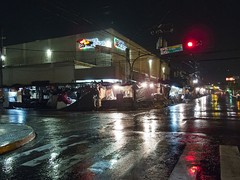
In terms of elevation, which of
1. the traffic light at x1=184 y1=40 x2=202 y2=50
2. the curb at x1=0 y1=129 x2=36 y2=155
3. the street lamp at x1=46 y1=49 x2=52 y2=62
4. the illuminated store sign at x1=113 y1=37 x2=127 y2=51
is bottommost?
the curb at x1=0 y1=129 x2=36 y2=155

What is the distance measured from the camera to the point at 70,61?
41531 mm

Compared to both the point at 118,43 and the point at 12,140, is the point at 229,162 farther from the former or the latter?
the point at 118,43

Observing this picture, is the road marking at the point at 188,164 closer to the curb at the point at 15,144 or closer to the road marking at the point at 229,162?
the road marking at the point at 229,162

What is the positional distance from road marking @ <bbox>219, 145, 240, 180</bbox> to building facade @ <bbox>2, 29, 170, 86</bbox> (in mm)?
29697

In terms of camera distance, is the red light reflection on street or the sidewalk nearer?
the red light reflection on street

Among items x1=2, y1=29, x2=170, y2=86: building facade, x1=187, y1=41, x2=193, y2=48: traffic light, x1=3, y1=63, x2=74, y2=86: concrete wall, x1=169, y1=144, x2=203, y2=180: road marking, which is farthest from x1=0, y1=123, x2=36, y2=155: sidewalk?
x1=3, y1=63, x2=74, y2=86: concrete wall

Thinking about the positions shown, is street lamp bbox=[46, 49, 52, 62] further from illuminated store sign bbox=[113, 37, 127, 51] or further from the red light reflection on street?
the red light reflection on street

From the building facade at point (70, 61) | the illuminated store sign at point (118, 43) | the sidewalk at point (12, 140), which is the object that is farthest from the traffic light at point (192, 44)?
the illuminated store sign at point (118, 43)

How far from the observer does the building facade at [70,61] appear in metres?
41.0

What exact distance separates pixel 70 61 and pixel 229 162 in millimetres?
35761

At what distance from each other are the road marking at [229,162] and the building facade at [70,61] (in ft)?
97.4

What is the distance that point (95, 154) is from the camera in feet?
29.3

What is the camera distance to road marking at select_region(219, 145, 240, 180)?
21.0 feet

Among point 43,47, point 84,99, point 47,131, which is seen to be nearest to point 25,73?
point 43,47
